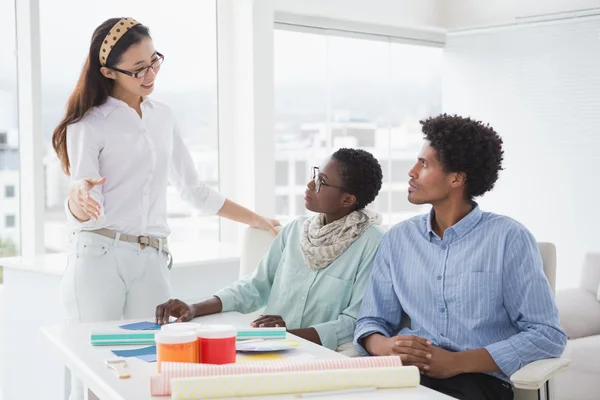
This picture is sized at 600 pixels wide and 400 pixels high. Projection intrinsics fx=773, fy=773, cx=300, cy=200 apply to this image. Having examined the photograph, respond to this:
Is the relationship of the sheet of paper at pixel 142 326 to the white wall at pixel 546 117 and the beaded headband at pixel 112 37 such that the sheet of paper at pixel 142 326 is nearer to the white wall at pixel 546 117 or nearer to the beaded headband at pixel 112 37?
the beaded headband at pixel 112 37

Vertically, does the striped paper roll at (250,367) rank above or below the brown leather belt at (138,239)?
below

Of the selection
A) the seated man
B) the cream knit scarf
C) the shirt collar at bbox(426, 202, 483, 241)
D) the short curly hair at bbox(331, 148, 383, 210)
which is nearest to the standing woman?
the cream knit scarf

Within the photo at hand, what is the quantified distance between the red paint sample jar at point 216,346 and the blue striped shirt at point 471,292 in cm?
65

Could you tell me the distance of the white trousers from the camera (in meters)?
2.33

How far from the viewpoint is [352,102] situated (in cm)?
487

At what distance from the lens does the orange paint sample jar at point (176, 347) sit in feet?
5.08

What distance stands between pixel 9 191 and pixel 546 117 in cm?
320

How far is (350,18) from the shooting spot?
4.62m

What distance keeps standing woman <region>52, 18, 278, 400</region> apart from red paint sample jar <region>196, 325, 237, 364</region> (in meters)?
0.82

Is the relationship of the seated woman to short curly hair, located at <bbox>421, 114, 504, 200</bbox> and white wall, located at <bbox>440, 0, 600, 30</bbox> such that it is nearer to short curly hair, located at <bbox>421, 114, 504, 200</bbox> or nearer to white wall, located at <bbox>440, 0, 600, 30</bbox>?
short curly hair, located at <bbox>421, 114, 504, 200</bbox>

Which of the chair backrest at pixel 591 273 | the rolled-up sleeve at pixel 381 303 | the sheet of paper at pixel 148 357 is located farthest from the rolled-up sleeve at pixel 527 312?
the chair backrest at pixel 591 273

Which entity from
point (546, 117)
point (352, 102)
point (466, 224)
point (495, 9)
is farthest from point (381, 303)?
point (495, 9)

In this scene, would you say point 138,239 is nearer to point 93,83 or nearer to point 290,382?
point 93,83

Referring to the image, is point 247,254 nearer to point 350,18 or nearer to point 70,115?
point 70,115
